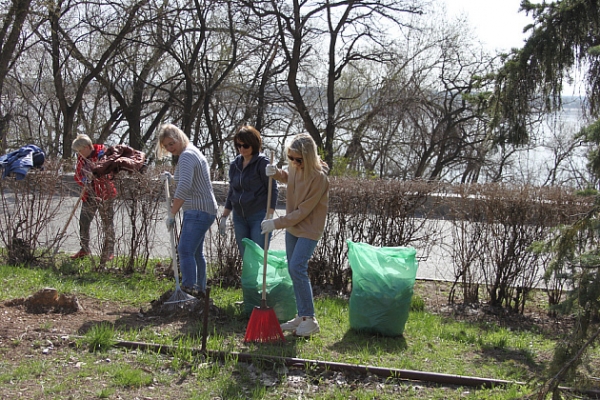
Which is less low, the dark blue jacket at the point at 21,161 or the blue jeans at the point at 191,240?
the dark blue jacket at the point at 21,161

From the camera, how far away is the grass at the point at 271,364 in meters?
3.73

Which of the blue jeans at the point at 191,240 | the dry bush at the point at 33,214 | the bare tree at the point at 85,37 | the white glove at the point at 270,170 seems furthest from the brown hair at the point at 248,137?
the bare tree at the point at 85,37

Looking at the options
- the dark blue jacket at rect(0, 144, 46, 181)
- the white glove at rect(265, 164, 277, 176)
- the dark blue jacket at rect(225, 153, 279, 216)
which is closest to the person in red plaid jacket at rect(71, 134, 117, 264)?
the dark blue jacket at rect(0, 144, 46, 181)

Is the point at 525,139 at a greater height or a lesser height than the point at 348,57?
lesser

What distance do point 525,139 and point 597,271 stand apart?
10.8 feet

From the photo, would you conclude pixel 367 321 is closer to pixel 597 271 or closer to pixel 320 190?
pixel 320 190

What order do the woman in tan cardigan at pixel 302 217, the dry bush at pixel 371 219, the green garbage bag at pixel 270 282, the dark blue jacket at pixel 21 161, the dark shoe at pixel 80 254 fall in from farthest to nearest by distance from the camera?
the dark shoe at pixel 80 254 → the dark blue jacket at pixel 21 161 → the dry bush at pixel 371 219 → the green garbage bag at pixel 270 282 → the woman in tan cardigan at pixel 302 217

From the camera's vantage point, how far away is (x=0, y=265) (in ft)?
22.4

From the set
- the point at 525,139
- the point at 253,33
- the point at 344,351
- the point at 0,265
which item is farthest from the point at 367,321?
the point at 253,33

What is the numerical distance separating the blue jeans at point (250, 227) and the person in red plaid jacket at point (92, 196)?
1827 millimetres

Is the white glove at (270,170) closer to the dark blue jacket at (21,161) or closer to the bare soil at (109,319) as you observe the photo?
the bare soil at (109,319)

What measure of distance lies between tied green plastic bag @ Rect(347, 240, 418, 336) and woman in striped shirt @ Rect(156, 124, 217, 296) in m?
1.33

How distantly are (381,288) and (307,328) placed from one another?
0.65 meters

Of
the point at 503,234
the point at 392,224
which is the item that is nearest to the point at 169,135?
the point at 392,224
